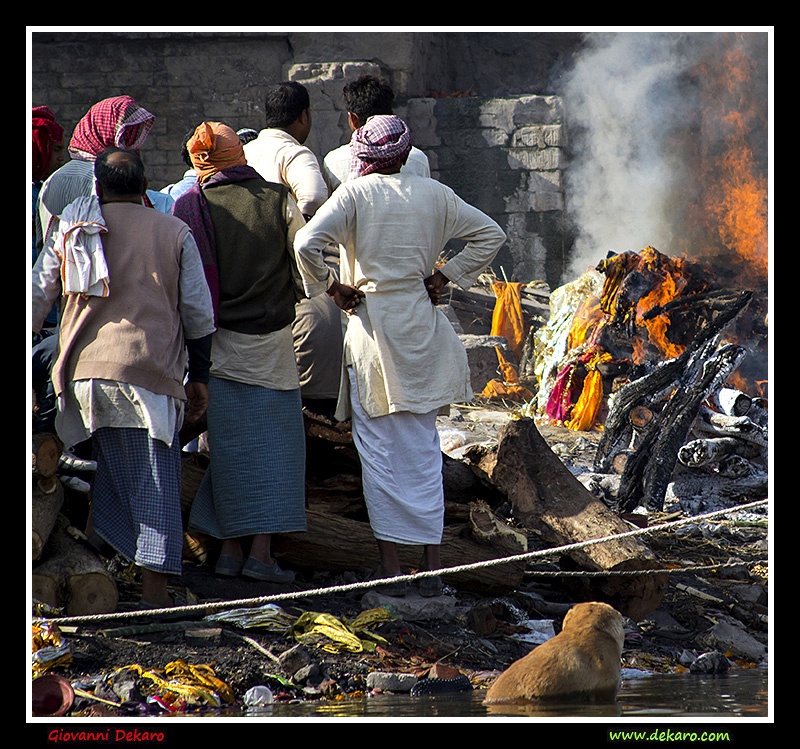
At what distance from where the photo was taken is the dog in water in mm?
3203

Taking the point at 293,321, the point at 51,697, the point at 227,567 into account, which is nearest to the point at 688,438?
the point at 293,321

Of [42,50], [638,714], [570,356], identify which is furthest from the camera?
[42,50]

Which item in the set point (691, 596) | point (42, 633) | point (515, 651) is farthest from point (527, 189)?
point (42, 633)

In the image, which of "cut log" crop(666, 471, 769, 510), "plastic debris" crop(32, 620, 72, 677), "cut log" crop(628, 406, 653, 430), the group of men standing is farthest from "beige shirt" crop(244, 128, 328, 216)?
"cut log" crop(666, 471, 769, 510)

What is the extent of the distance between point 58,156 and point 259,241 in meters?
1.07

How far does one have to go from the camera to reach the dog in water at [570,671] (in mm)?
3203

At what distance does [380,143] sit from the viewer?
433 centimetres

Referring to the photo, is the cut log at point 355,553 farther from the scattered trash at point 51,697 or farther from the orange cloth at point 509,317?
the orange cloth at point 509,317

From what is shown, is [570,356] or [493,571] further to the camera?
[570,356]

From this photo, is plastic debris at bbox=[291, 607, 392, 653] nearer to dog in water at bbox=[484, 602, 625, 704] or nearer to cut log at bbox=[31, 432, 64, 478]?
dog in water at bbox=[484, 602, 625, 704]

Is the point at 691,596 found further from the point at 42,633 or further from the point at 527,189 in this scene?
the point at 527,189

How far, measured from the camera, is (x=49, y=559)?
3.85 m

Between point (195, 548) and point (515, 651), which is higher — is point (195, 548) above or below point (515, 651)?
above

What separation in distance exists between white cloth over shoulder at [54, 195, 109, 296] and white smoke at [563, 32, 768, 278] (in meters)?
10.00
